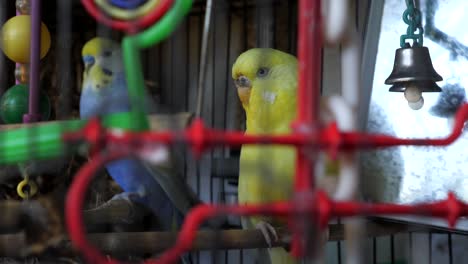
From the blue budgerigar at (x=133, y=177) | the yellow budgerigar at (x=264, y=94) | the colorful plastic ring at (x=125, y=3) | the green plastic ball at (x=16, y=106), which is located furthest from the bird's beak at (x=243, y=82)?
the colorful plastic ring at (x=125, y=3)

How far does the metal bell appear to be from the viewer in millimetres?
952

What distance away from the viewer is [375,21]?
123 cm

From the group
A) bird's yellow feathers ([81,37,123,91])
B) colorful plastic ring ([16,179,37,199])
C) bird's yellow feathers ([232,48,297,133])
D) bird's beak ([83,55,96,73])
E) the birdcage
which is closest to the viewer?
the birdcage

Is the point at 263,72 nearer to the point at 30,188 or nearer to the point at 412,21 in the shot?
the point at 412,21

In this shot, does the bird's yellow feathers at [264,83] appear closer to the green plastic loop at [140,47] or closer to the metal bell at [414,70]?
the metal bell at [414,70]

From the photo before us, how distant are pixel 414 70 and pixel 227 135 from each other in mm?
704

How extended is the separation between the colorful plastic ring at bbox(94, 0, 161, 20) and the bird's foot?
587mm

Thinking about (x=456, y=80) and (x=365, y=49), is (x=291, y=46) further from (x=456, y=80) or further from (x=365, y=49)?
(x=456, y=80)

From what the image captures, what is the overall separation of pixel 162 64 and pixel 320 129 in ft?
3.85

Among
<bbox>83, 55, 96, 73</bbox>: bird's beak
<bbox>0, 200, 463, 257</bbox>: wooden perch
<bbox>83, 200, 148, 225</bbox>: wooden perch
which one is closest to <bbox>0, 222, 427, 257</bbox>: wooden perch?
<bbox>0, 200, 463, 257</bbox>: wooden perch

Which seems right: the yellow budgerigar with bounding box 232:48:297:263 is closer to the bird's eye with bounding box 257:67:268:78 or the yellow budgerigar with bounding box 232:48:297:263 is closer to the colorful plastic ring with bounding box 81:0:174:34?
the bird's eye with bounding box 257:67:268:78

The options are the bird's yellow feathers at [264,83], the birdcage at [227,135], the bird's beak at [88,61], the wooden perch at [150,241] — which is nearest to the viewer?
the birdcage at [227,135]

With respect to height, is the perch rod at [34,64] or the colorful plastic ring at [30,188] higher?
the perch rod at [34,64]

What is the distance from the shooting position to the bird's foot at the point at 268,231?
938 millimetres
